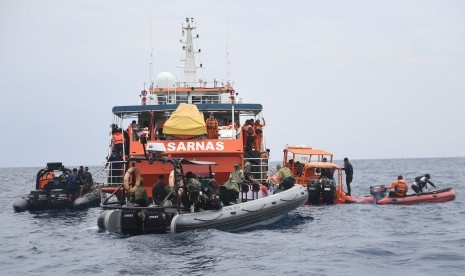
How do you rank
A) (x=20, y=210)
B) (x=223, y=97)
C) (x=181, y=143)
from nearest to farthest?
(x=181, y=143), (x=20, y=210), (x=223, y=97)

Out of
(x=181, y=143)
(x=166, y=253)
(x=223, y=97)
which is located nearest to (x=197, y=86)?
(x=223, y=97)

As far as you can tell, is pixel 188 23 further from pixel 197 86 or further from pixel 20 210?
pixel 20 210

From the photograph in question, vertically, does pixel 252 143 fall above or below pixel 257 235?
above

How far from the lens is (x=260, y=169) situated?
2495 cm

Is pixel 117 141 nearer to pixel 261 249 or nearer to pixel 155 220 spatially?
pixel 155 220

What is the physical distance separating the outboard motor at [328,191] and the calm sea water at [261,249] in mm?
4405

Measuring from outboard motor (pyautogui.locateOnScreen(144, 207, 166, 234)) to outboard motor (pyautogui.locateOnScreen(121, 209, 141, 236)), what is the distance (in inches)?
10.5

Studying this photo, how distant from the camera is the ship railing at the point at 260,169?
80.2 ft

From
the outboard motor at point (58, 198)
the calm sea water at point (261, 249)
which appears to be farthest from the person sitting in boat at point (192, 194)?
the outboard motor at point (58, 198)

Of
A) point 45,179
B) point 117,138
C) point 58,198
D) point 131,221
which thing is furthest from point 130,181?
point 45,179

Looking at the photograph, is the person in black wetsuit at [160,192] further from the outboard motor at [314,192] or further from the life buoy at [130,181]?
the outboard motor at [314,192]

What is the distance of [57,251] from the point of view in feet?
55.5

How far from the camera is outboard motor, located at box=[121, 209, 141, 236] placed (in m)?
17.5

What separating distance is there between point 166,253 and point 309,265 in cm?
324
